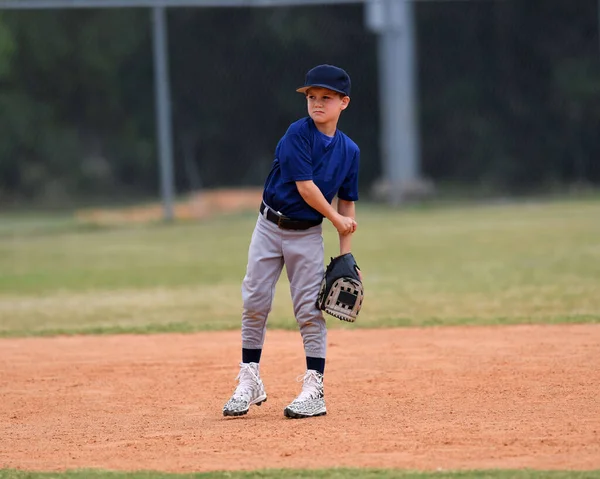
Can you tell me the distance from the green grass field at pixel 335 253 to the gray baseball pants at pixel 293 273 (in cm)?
130

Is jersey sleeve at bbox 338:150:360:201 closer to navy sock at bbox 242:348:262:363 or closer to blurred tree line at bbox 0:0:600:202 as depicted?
navy sock at bbox 242:348:262:363

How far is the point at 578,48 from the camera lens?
21.1 m

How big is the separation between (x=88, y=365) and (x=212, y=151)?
45.7 ft

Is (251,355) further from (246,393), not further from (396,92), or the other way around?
(396,92)

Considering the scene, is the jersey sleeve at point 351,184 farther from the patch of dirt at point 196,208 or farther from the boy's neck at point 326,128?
the patch of dirt at point 196,208

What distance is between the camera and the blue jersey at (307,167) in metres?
4.89

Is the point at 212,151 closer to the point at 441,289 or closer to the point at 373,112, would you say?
the point at 373,112

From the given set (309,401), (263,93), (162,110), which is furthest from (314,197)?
(263,93)

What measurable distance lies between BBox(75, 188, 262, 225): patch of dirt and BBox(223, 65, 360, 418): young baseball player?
47.4 feet

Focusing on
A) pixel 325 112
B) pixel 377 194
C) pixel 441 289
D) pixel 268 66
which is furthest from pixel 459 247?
pixel 325 112

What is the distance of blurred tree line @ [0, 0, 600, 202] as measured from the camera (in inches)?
794

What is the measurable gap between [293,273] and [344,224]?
342 mm

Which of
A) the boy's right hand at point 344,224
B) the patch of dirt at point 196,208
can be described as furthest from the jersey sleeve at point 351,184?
the patch of dirt at point 196,208

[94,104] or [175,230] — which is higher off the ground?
[94,104]
